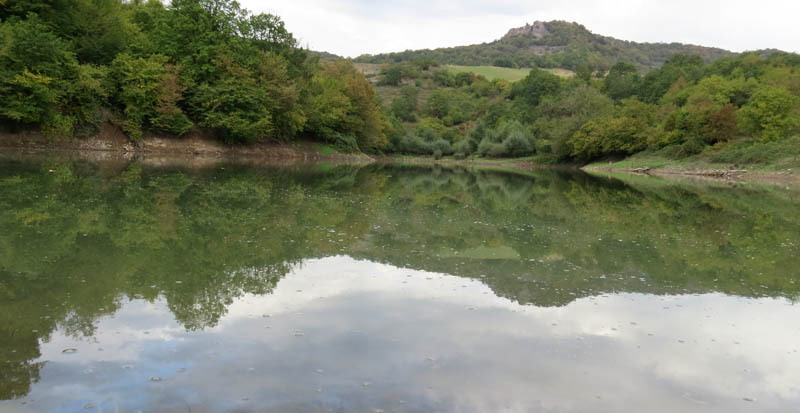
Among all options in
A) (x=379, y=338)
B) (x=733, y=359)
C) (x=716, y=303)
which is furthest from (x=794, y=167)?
(x=379, y=338)

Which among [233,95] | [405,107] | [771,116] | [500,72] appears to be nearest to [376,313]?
[233,95]

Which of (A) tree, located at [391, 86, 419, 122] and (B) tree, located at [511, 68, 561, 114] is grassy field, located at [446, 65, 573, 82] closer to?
(B) tree, located at [511, 68, 561, 114]

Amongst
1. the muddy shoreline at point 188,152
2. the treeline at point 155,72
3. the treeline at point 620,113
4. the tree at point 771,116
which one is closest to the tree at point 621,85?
the treeline at point 620,113

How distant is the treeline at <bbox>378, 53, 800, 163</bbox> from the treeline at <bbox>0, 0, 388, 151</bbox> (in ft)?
117

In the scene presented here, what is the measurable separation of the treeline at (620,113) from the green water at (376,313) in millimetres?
48213

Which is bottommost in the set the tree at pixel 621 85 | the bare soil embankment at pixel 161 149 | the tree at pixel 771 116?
the bare soil embankment at pixel 161 149

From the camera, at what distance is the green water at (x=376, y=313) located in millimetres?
5598

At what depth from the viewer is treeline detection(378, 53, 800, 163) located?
55.8 m

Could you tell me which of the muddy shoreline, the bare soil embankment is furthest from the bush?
the bare soil embankment

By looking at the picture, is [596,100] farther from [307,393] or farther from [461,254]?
[307,393]

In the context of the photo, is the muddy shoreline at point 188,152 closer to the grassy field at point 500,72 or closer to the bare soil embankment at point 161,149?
the bare soil embankment at point 161,149

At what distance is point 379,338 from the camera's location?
709cm

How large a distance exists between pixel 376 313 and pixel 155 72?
49.3 metres

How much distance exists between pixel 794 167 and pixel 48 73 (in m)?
63.7
